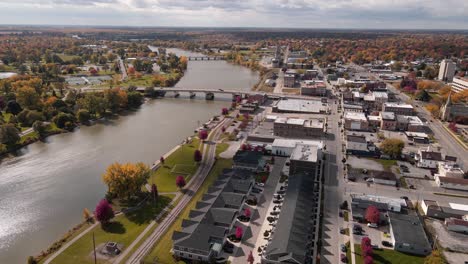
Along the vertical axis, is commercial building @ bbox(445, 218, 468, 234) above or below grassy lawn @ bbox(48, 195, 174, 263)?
above

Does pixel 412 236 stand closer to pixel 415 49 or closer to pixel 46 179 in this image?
pixel 46 179

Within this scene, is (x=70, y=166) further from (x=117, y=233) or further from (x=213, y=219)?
(x=213, y=219)

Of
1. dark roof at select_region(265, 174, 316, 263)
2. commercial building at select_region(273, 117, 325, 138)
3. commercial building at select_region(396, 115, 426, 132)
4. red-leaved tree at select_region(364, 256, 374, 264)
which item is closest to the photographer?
dark roof at select_region(265, 174, 316, 263)

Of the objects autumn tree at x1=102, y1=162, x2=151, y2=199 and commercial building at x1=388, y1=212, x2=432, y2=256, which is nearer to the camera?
commercial building at x1=388, y1=212, x2=432, y2=256

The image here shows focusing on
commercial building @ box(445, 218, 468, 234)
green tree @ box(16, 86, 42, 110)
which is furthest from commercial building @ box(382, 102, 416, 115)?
green tree @ box(16, 86, 42, 110)

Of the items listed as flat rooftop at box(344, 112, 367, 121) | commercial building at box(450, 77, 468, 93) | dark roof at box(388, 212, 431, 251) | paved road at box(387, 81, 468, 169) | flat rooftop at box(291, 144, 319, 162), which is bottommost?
paved road at box(387, 81, 468, 169)

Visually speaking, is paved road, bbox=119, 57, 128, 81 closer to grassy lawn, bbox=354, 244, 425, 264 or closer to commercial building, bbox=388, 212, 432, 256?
commercial building, bbox=388, 212, 432, 256
